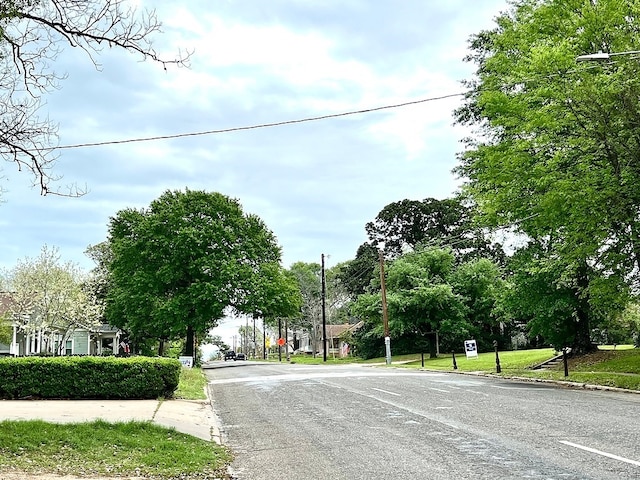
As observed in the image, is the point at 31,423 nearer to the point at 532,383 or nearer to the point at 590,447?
the point at 590,447

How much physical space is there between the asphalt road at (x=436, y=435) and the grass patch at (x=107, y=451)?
2.18ft

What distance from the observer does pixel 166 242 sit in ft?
146

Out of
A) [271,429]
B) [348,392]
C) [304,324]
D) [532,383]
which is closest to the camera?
[271,429]

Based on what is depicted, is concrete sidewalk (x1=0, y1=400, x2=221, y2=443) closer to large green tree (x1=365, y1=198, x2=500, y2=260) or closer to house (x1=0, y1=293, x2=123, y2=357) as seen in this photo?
house (x1=0, y1=293, x2=123, y2=357)

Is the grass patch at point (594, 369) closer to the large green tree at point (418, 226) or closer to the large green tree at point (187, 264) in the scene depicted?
the large green tree at point (187, 264)

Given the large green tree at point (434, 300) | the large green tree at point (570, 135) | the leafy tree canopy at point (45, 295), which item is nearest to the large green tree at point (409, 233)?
the large green tree at point (434, 300)

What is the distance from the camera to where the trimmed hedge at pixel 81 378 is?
16.2 meters

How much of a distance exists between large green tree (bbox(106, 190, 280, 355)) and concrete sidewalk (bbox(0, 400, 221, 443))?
90.3 feet

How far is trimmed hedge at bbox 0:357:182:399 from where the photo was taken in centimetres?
1620

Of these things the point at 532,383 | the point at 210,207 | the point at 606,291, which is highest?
the point at 210,207

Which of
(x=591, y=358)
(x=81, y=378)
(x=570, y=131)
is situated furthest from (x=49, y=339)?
(x=570, y=131)

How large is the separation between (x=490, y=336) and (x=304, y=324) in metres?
51.0

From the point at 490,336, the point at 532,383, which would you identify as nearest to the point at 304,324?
the point at 490,336

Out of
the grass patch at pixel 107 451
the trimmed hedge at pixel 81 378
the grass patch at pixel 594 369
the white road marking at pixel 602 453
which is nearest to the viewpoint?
the white road marking at pixel 602 453
